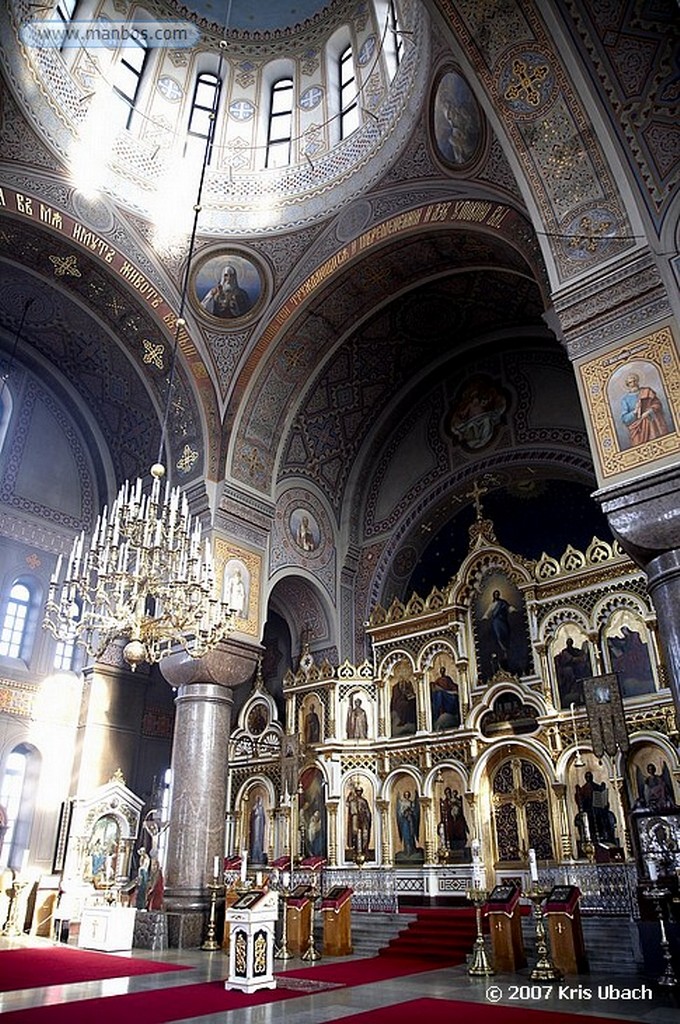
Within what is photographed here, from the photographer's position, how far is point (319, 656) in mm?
14164

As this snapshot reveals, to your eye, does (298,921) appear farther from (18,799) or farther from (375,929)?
(18,799)

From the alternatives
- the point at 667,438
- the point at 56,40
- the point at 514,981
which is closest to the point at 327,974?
the point at 514,981

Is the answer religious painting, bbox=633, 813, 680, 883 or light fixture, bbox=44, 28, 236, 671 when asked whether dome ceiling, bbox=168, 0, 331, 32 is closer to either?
light fixture, bbox=44, 28, 236, 671

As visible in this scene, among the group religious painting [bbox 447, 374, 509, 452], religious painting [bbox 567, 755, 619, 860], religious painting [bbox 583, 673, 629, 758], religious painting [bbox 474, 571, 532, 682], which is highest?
religious painting [bbox 447, 374, 509, 452]

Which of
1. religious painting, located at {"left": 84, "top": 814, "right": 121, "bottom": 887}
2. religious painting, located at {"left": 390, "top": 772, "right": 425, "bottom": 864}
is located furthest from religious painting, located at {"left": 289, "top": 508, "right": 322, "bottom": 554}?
religious painting, located at {"left": 84, "top": 814, "right": 121, "bottom": 887}

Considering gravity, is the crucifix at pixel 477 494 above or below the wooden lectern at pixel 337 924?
above

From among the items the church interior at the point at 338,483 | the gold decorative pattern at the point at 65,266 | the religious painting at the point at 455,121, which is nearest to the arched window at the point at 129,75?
the church interior at the point at 338,483

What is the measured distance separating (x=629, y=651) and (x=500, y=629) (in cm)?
215

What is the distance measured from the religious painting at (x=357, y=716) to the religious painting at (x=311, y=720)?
0.52m

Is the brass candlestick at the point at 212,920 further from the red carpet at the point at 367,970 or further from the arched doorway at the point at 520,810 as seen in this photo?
the arched doorway at the point at 520,810

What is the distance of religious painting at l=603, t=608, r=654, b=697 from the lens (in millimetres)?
10219

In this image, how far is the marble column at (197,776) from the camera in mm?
10266

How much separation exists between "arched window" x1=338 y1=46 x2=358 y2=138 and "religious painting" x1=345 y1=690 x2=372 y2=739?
961cm

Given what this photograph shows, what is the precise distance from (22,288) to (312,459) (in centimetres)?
593
